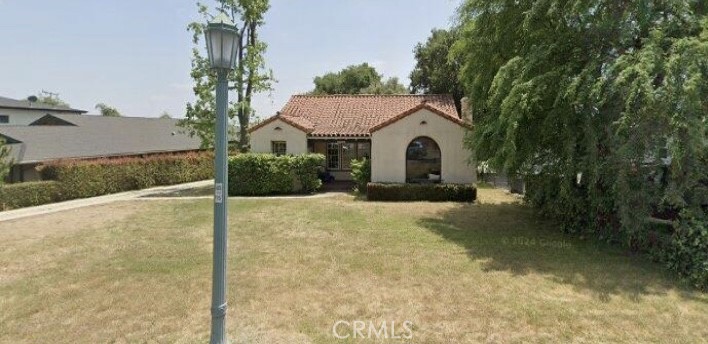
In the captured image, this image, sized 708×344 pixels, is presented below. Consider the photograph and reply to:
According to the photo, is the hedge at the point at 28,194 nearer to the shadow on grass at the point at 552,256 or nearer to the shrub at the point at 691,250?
the shadow on grass at the point at 552,256

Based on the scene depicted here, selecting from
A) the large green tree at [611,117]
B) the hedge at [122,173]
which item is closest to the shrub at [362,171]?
the large green tree at [611,117]

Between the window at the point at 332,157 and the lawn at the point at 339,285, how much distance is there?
10079mm

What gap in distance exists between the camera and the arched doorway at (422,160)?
17.2 metres

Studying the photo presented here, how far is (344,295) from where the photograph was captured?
252 inches

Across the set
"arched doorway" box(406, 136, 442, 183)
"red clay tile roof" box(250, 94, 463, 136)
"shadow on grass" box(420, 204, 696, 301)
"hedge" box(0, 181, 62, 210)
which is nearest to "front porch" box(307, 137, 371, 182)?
"red clay tile roof" box(250, 94, 463, 136)

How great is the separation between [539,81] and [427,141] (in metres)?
8.10

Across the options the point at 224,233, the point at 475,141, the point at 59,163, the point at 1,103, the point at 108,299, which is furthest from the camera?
the point at 1,103

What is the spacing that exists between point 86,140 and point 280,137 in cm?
1348

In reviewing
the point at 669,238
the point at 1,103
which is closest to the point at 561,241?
the point at 669,238

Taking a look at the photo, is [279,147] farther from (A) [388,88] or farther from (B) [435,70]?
(A) [388,88]

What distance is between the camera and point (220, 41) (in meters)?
4.23

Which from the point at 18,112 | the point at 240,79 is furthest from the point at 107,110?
the point at 240,79

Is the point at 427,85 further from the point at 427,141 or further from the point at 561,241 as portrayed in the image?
the point at 561,241

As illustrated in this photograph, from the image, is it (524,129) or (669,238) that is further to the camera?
(524,129)
